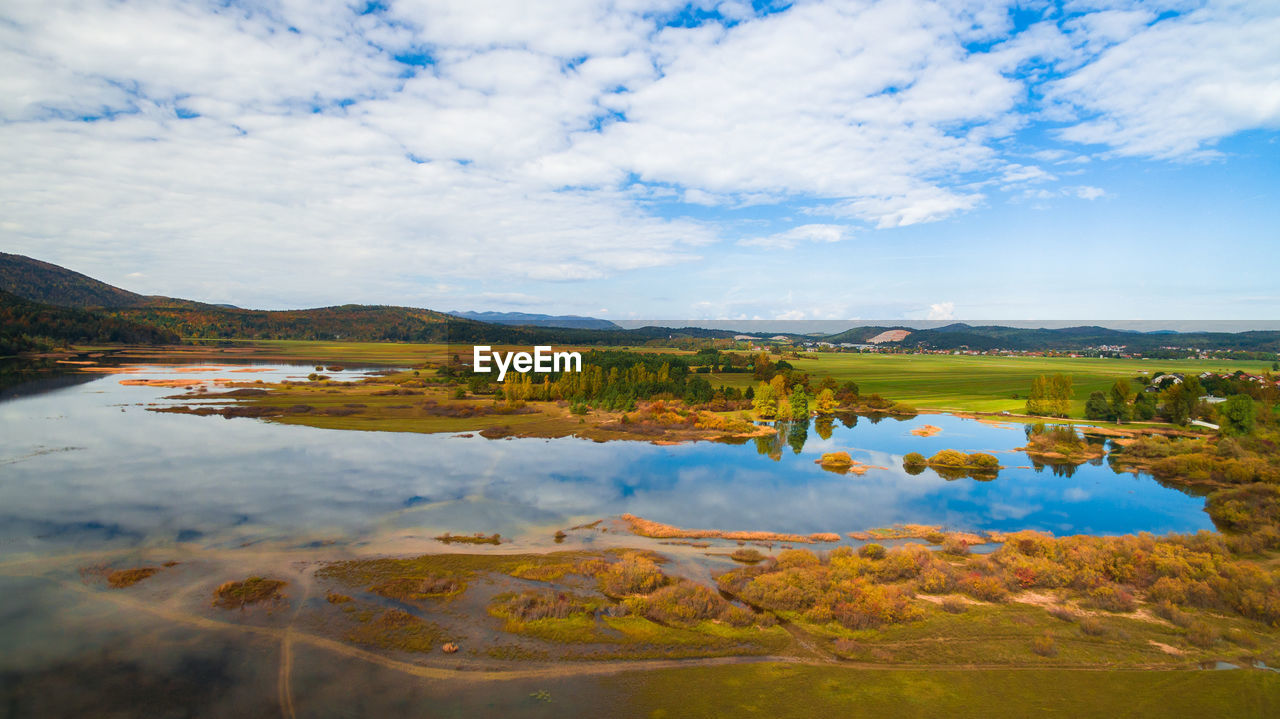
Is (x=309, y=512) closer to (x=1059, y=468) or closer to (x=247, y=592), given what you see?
(x=247, y=592)

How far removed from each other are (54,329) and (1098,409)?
213774 millimetres

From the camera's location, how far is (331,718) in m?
14.9

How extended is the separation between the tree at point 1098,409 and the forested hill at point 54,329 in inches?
7467

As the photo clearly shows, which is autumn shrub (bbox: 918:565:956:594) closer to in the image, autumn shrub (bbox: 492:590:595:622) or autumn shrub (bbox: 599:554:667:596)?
autumn shrub (bbox: 599:554:667:596)

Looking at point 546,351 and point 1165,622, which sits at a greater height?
point 546,351

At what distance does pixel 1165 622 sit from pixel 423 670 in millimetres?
25476

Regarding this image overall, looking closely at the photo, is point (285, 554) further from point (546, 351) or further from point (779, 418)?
point (546, 351)

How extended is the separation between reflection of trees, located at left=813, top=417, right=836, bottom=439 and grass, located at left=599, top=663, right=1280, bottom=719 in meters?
49.4

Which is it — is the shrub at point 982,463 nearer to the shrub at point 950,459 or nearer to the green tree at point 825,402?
the shrub at point 950,459

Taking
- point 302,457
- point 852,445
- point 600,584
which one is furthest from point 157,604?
point 852,445

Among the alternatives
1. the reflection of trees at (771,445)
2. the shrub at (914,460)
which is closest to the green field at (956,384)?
the reflection of trees at (771,445)

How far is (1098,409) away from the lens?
246ft

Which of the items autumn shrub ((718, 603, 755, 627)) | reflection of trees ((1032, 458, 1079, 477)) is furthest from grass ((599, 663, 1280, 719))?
reflection of trees ((1032, 458, 1079, 477))

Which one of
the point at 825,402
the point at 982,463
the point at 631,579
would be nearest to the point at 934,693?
the point at 631,579
